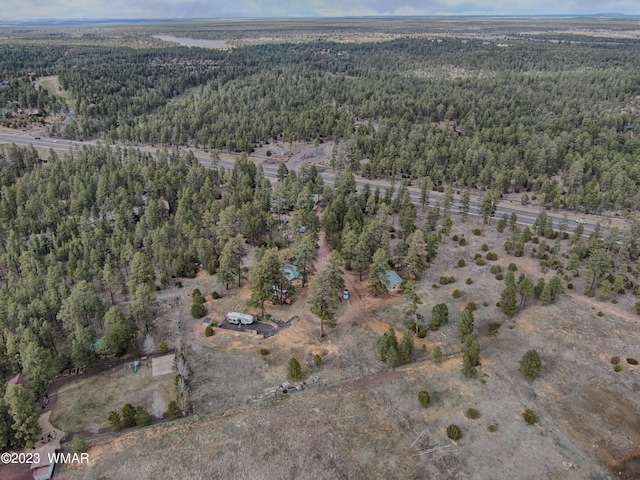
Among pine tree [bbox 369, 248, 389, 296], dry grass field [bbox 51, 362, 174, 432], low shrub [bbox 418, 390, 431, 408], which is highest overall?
pine tree [bbox 369, 248, 389, 296]

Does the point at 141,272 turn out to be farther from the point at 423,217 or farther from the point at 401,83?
the point at 401,83

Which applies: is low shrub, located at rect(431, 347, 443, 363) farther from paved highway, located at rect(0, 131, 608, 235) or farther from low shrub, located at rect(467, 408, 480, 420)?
paved highway, located at rect(0, 131, 608, 235)

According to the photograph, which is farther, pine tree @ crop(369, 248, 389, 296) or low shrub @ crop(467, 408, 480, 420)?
pine tree @ crop(369, 248, 389, 296)

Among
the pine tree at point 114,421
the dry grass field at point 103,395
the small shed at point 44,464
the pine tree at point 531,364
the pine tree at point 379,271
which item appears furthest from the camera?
the pine tree at point 379,271

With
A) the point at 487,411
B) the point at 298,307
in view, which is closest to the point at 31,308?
the point at 298,307

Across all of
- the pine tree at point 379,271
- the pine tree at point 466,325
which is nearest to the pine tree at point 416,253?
the pine tree at point 379,271

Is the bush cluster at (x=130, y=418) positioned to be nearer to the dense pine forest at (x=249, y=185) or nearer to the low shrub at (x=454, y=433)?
the dense pine forest at (x=249, y=185)

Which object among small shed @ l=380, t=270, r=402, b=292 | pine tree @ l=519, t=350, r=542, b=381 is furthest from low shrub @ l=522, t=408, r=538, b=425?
small shed @ l=380, t=270, r=402, b=292
